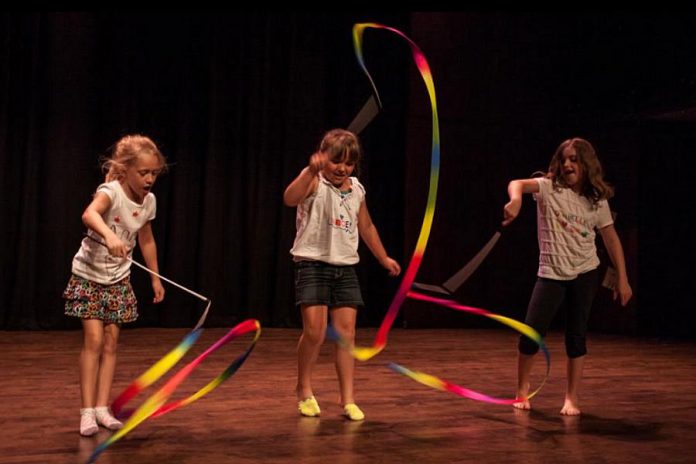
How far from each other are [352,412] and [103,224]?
137cm

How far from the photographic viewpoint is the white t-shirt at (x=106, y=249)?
339 centimetres

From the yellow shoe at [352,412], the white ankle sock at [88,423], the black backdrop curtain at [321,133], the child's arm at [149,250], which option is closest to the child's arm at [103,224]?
the child's arm at [149,250]

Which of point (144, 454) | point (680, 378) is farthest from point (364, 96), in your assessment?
point (144, 454)

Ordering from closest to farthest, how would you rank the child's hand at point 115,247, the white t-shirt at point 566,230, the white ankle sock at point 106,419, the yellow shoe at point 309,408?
the child's hand at point 115,247 < the white ankle sock at point 106,419 < the yellow shoe at point 309,408 < the white t-shirt at point 566,230

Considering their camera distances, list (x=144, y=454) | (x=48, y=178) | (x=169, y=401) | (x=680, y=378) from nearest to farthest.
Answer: (x=144, y=454), (x=169, y=401), (x=680, y=378), (x=48, y=178)

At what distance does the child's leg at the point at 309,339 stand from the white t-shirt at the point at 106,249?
814 millimetres

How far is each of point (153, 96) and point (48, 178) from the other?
1.14 metres

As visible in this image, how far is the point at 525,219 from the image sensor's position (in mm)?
8203

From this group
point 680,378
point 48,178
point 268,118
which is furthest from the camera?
point 268,118

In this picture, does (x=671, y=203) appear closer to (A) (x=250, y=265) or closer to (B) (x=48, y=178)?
(A) (x=250, y=265)

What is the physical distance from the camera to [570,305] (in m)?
3.95

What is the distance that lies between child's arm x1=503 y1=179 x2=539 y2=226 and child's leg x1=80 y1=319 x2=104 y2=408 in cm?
174

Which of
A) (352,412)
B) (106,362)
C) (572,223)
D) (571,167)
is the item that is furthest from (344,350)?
(571,167)

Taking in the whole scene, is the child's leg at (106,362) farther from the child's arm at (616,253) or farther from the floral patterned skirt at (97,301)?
the child's arm at (616,253)
